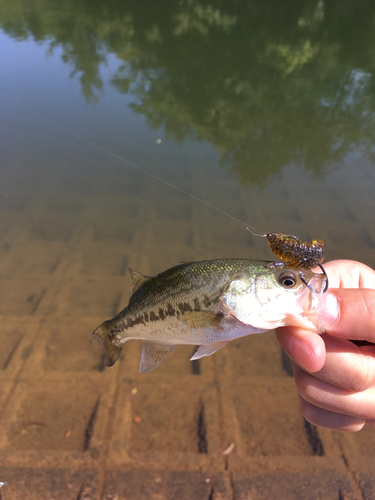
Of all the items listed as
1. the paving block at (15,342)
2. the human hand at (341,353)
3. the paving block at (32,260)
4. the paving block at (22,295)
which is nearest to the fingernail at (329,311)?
the human hand at (341,353)

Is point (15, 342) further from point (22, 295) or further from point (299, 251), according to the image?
point (299, 251)

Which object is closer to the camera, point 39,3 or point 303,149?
point 303,149

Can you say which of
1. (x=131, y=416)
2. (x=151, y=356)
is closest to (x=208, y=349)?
(x=151, y=356)

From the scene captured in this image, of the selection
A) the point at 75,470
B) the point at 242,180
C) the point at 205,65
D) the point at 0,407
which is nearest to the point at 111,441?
the point at 75,470

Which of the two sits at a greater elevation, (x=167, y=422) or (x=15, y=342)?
(x=167, y=422)

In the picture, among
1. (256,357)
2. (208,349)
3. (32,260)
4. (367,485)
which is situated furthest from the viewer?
(32,260)

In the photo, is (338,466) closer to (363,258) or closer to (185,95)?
(363,258)

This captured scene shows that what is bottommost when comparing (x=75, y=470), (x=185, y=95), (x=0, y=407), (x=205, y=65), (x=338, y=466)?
(x=0, y=407)
